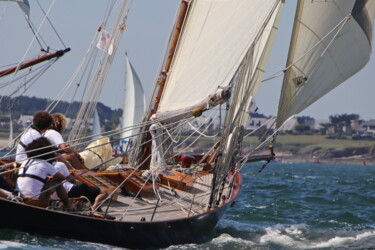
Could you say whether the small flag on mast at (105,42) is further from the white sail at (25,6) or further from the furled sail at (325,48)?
the furled sail at (325,48)

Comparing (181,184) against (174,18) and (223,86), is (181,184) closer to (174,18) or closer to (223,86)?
(223,86)

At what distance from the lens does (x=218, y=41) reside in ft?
53.1

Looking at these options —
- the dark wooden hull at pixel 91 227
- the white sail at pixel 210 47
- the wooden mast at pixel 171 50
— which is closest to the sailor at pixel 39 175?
the dark wooden hull at pixel 91 227

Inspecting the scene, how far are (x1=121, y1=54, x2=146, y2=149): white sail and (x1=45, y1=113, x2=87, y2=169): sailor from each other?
39.3m

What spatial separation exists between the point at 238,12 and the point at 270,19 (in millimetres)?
606

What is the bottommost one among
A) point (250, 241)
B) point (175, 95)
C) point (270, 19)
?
point (250, 241)

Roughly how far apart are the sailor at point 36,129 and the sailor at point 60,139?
169 millimetres

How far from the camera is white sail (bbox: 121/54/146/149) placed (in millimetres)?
55438

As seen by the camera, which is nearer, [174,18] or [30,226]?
[30,226]

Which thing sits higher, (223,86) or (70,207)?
(223,86)

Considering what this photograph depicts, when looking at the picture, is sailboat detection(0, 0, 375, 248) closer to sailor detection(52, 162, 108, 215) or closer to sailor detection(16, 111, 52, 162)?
sailor detection(52, 162, 108, 215)

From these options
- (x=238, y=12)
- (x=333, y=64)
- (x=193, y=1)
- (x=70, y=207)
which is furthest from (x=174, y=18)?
(x=70, y=207)

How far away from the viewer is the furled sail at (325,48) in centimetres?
1703

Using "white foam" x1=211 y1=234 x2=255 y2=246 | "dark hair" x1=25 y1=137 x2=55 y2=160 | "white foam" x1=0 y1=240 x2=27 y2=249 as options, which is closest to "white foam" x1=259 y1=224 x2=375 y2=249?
"white foam" x1=211 y1=234 x2=255 y2=246
